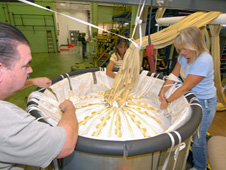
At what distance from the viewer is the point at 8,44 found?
1.27 ft

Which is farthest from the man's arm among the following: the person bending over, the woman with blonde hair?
the woman with blonde hair

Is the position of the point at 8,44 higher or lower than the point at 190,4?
lower

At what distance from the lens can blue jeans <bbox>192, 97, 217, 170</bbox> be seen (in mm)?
1026

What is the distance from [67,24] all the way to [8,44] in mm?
11582

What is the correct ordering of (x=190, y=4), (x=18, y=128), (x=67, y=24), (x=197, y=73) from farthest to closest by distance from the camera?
(x=67, y=24) < (x=190, y=4) < (x=197, y=73) < (x=18, y=128)

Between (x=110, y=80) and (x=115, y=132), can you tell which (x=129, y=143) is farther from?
(x=110, y=80)

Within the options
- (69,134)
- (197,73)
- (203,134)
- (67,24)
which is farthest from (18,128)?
(67,24)

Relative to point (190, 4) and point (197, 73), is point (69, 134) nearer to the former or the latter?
point (197, 73)

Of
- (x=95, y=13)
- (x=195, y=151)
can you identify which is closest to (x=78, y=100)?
(x=195, y=151)

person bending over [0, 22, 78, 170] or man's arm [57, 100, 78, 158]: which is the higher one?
person bending over [0, 22, 78, 170]

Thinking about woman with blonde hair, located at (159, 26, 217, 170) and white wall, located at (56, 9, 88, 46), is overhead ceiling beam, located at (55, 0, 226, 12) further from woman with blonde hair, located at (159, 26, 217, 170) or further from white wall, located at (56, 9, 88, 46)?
white wall, located at (56, 9, 88, 46)

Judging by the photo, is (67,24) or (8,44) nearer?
(8,44)

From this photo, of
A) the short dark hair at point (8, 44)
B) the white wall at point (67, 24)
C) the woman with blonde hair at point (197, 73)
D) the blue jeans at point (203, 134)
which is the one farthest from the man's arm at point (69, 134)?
the white wall at point (67, 24)

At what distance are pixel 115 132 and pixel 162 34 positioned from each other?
2.85 feet
